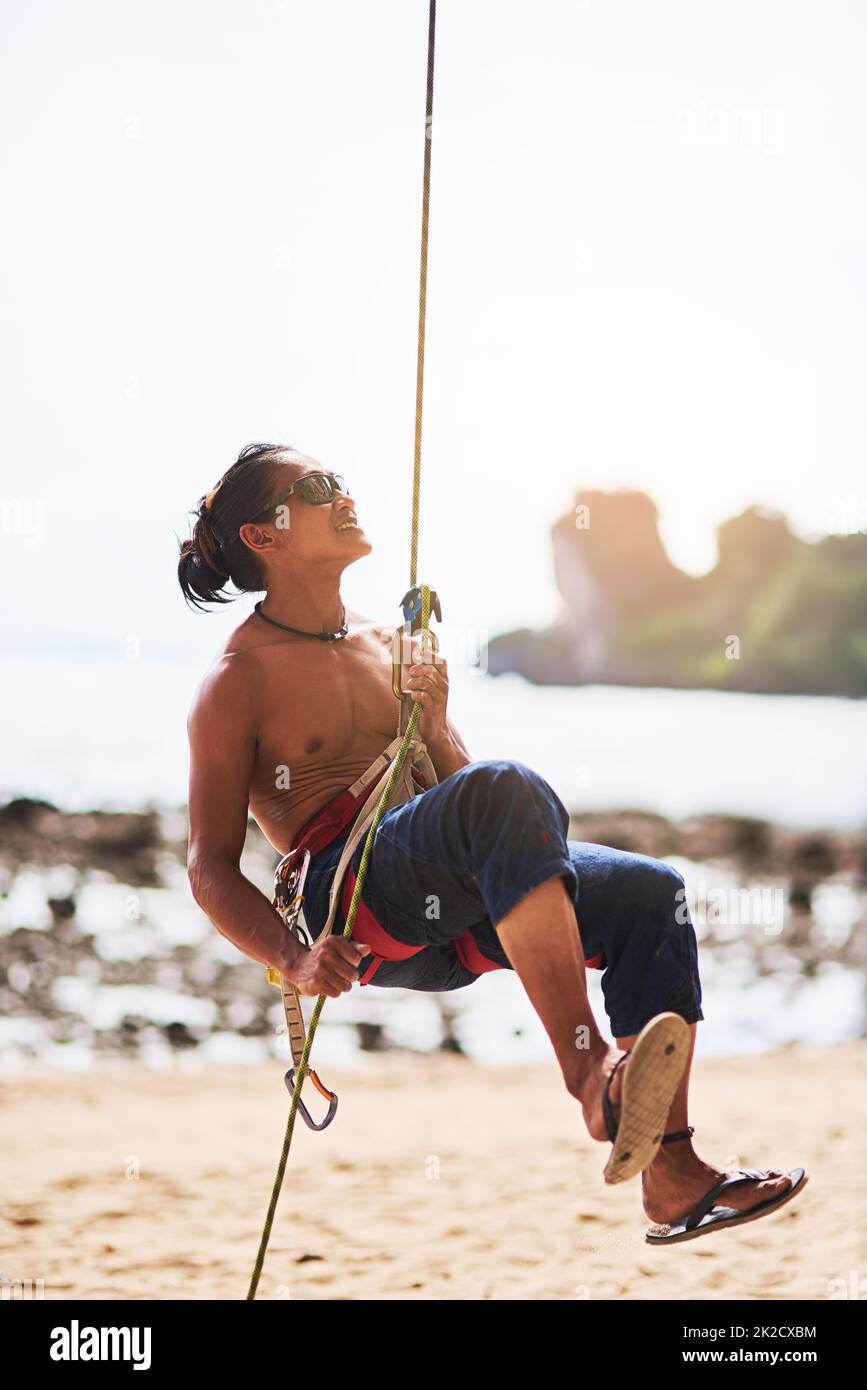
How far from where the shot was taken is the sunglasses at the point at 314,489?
3.32m

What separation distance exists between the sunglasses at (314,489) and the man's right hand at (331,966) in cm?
102

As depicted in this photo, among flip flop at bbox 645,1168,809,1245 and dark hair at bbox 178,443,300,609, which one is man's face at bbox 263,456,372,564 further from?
flip flop at bbox 645,1168,809,1245

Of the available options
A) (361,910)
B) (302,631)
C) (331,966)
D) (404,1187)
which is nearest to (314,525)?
(302,631)

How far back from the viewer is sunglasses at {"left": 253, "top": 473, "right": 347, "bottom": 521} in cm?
332

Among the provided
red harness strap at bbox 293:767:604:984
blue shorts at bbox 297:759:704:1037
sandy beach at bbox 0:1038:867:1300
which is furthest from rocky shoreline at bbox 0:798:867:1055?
blue shorts at bbox 297:759:704:1037

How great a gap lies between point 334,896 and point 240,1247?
6971 mm

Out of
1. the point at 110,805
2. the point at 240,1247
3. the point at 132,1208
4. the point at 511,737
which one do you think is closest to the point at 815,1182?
the point at 240,1247

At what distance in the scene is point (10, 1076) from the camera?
47.0 feet

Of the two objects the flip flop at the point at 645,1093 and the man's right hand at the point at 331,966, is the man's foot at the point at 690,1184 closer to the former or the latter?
the flip flop at the point at 645,1093

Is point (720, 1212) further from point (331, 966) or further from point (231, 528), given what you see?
point (231, 528)

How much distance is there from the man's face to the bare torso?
21 cm

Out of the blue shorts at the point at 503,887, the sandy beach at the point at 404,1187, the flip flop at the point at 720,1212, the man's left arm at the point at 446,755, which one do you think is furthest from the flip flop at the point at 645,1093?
the sandy beach at the point at 404,1187

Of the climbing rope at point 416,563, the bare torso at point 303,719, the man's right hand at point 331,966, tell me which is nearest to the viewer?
the man's right hand at point 331,966

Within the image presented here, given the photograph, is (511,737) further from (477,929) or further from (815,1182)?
(477,929)
